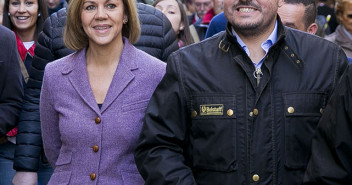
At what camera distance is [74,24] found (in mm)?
5035

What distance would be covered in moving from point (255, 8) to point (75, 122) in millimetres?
1298

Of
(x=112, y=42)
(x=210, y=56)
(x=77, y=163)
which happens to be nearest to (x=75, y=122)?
(x=77, y=163)

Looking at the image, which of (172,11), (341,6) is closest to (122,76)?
(341,6)

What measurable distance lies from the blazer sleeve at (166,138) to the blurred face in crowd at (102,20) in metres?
0.71

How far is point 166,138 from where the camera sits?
166 inches

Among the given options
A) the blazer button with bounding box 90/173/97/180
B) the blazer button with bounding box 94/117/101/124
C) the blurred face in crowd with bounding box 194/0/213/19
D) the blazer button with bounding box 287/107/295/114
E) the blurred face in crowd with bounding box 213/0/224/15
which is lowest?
the blurred face in crowd with bounding box 194/0/213/19

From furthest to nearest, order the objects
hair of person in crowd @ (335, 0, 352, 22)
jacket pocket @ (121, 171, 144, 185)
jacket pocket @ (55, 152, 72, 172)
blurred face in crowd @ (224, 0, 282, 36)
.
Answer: hair of person in crowd @ (335, 0, 352, 22) → jacket pocket @ (55, 152, 72, 172) → jacket pocket @ (121, 171, 144, 185) → blurred face in crowd @ (224, 0, 282, 36)

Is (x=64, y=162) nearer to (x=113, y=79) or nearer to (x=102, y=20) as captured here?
(x=113, y=79)

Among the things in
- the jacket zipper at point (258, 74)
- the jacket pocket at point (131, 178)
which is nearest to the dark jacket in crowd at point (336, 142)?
the jacket zipper at point (258, 74)

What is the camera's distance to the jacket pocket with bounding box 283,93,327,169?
4.10m

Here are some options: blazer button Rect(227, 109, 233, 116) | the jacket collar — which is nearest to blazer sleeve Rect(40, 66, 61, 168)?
the jacket collar

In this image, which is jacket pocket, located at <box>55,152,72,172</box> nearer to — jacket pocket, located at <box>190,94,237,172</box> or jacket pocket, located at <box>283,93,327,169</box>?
jacket pocket, located at <box>190,94,237,172</box>

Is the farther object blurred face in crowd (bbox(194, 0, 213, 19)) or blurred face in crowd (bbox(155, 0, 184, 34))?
blurred face in crowd (bbox(194, 0, 213, 19))

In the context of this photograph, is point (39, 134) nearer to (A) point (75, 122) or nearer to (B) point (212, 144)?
(A) point (75, 122)
